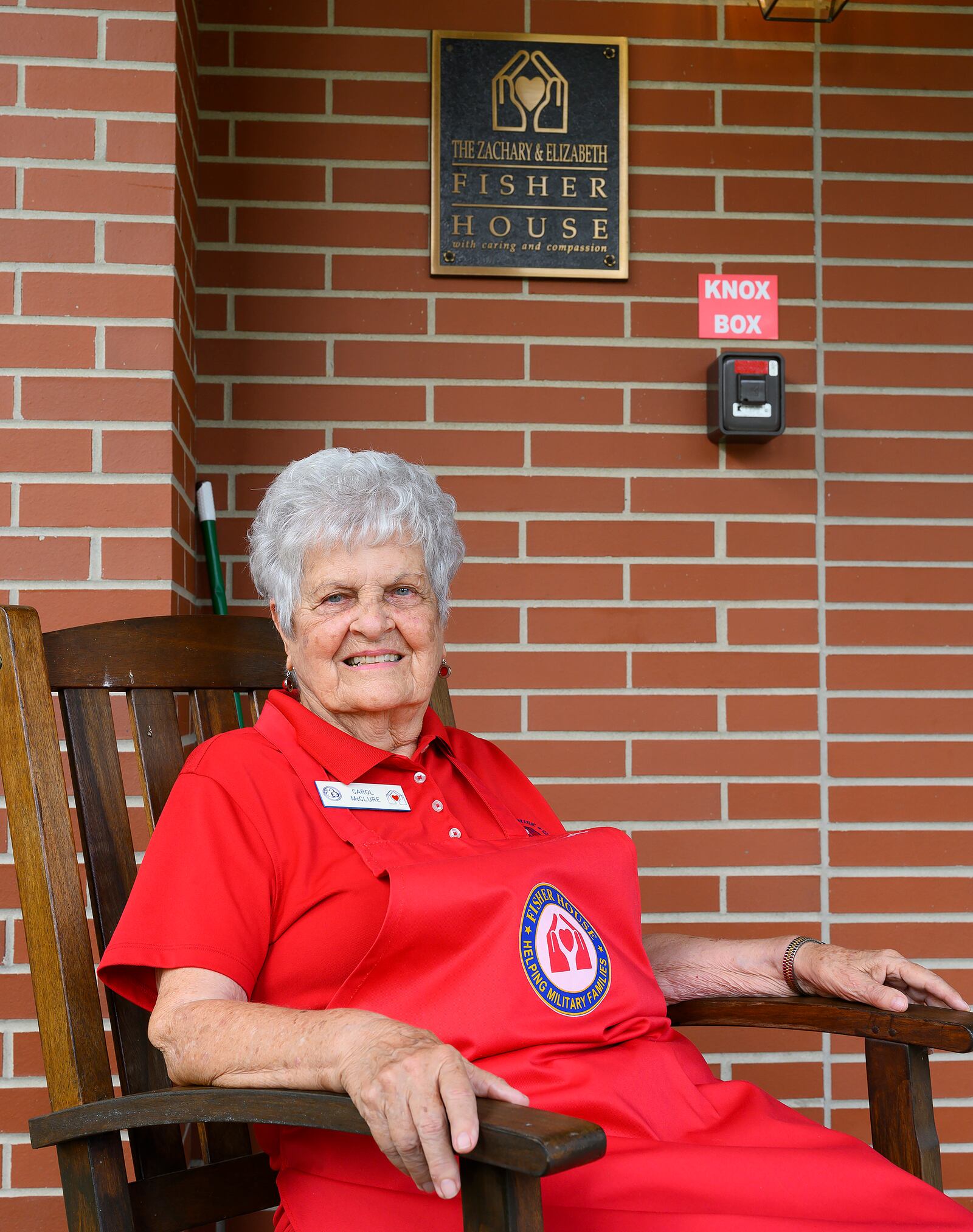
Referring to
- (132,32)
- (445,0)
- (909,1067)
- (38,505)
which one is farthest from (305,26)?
(909,1067)

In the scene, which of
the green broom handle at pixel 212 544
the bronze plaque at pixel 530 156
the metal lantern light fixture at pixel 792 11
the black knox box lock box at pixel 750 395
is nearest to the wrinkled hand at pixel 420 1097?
the green broom handle at pixel 212 544

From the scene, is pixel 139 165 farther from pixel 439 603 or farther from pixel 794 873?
pixel 794 873

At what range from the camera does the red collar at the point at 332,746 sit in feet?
4.88

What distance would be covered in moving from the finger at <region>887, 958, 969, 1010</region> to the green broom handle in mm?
1234

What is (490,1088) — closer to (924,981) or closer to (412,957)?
(412,957)

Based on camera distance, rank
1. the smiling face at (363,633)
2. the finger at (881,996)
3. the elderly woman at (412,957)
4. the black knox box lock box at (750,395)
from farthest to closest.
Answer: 1. the black knox box lock box at (750,395)
2. the smiling face at (363,633)
3. the finger at (881,996)
4. the elderly woman at (412,957)

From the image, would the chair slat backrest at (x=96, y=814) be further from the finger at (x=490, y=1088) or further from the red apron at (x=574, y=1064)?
the finger at (x=490, y=1088)

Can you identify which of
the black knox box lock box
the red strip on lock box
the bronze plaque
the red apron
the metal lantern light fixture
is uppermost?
the metal lantern light fixture

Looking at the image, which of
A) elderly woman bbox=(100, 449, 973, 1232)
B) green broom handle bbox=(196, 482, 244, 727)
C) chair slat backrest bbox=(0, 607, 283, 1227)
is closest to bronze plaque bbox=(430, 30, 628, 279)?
green broom handle bbox=(196, 482, 244, 727)

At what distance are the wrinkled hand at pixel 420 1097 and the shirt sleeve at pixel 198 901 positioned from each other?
0.89 ft

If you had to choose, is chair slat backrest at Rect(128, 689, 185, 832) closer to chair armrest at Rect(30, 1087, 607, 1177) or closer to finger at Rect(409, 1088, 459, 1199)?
chair armrest at Rect(30, 1087, 607, 1177)

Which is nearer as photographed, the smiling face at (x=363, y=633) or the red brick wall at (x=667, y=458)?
the smiling face at (x=363, y=633)

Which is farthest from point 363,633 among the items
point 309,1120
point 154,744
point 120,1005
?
point 309,1120

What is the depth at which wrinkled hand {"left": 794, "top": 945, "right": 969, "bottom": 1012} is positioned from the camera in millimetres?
1437
